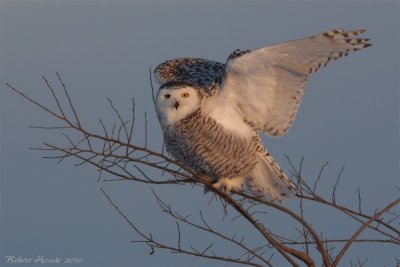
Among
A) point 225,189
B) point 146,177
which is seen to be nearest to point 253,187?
point 225,189

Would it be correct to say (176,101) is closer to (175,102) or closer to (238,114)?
(175,102)

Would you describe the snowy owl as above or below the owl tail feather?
above

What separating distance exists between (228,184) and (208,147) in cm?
33

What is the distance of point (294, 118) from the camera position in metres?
4.49

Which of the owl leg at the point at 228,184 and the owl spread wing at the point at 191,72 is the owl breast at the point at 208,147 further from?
the owl spread wing at the point at 191,72

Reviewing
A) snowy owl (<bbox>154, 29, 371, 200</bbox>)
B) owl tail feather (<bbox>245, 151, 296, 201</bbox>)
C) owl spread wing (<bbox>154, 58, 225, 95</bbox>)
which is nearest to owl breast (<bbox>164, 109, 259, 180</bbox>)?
snowy owl (<bbox>154, 29, 371, 200</bbox>)

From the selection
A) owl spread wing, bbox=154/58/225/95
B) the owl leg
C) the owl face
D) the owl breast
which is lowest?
the owl leg

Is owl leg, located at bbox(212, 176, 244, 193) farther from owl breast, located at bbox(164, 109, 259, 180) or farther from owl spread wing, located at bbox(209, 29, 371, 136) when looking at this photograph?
owl spread wing, located at bbox(209, 29, 371, 136)

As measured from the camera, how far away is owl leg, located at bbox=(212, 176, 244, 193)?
14.6 feet

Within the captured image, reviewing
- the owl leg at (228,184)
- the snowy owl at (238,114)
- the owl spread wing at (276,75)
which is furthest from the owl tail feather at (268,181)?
the owl spread wing at (276,75)

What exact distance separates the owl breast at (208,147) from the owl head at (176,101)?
42mm

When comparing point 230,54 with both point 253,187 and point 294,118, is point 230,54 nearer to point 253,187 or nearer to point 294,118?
point 294,118

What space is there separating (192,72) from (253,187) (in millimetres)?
966

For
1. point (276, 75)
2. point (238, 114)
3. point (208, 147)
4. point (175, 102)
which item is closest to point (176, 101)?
point (175, 102)
